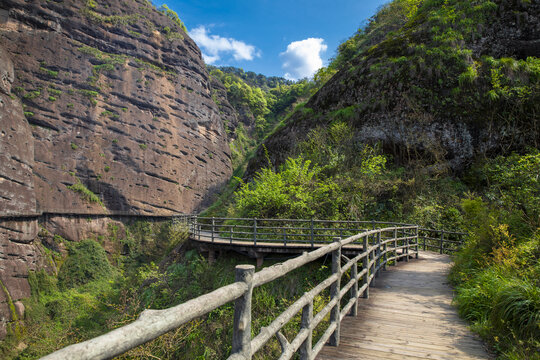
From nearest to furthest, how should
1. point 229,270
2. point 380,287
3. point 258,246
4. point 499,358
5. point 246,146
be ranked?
point 499,358, point 380,287, point 258,246, point 229,270, point 246,146

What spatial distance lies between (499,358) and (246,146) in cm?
5657

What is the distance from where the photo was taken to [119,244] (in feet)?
109

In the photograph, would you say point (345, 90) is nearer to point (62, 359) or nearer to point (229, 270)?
point (229, 270)

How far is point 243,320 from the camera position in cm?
174

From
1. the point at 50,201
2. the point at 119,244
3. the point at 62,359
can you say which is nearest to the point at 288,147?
the point at 62,359

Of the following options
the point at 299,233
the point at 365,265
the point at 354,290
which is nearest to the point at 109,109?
the point at 299,233

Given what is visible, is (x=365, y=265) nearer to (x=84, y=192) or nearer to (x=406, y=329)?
(x=406, y=329)

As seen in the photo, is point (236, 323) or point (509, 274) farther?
point (509, 274)

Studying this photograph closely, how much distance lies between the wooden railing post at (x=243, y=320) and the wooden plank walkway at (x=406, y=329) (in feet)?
6.15

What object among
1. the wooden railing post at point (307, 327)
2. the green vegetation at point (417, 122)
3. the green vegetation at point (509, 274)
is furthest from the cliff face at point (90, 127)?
the green vegetation at point (509, 274)

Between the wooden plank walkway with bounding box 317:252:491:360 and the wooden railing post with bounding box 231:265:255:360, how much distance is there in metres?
1.87

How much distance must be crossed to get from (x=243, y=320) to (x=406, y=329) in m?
3.33

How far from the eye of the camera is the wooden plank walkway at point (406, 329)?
3.30m

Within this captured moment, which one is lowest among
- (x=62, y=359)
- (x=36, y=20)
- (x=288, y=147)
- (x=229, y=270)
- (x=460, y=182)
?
(x=229, y=270)
